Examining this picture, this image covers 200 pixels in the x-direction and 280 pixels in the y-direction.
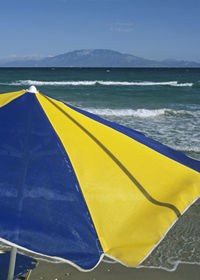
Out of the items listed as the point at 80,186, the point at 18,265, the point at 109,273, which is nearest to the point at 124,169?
the point at 80,186

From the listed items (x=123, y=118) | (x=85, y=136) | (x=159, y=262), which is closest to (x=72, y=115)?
(x=85, y=136)

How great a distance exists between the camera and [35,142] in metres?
2.10

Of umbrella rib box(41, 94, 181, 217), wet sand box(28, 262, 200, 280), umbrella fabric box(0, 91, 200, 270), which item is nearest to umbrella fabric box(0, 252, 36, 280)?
wet sand box(28, 262, 200, 280)

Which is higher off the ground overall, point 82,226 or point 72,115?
point 72,115

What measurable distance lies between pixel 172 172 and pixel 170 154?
27 cm

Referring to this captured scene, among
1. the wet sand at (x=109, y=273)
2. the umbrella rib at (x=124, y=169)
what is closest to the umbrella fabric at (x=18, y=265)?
the wet sand at (x=109, y=273)

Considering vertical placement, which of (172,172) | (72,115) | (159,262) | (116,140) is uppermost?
(72,115)

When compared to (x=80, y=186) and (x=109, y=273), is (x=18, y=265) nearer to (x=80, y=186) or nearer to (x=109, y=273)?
(x=109, y=273)

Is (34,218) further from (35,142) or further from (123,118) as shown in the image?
(123,118)

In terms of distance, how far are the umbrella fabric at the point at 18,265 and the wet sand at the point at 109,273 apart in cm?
60

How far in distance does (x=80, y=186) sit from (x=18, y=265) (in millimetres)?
1296

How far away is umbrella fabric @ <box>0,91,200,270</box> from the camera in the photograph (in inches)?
71.3

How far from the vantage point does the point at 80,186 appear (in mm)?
2029

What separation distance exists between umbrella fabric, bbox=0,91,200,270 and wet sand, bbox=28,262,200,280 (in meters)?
1.59
